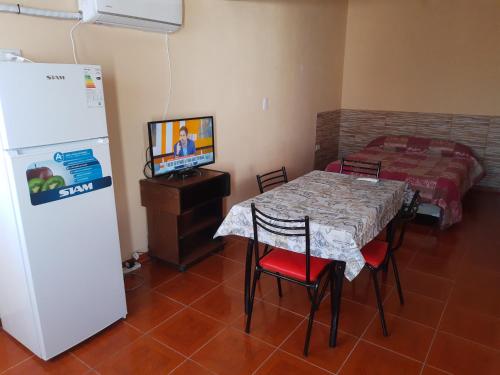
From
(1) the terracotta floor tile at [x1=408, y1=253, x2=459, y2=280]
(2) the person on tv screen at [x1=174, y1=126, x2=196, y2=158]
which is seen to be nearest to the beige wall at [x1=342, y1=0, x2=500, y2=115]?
(1) the terracotta floor tile at [x1=408, y1=253, x2=459, y2=280]

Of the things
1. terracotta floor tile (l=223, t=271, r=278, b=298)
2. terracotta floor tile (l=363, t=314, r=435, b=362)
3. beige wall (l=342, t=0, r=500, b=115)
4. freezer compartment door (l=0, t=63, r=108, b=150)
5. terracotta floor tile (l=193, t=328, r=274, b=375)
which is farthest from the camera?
beige wall (l=342, t=0, r=500, b=115)

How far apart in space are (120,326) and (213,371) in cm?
72

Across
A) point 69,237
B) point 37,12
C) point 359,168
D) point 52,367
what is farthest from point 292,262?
point 37,12

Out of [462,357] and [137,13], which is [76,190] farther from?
[462,357]

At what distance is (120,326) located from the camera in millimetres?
2367

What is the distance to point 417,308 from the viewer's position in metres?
2.56

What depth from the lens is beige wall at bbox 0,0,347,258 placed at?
257 centimetres

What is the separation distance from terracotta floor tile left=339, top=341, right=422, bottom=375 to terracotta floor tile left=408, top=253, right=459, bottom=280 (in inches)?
45.7

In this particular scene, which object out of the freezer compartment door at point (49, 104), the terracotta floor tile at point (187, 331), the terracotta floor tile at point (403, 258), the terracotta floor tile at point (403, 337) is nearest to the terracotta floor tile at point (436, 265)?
the terracotta floor tile at point (403, 258)

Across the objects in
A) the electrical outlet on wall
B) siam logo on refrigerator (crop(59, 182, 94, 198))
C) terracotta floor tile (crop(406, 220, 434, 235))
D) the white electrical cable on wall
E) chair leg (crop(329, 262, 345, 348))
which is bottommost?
terracotta floor tile (crop(406, 220, 434, 235))

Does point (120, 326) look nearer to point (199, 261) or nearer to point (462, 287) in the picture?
point (199, 261)

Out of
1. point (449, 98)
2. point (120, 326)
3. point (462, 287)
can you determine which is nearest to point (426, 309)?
point (462, 287)

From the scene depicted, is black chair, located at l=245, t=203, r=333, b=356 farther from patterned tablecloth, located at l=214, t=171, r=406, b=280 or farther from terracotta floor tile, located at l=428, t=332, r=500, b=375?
terracotta floor tile, located at l=428, t=332, r=500, b=375

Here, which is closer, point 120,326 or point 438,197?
point 120,326
